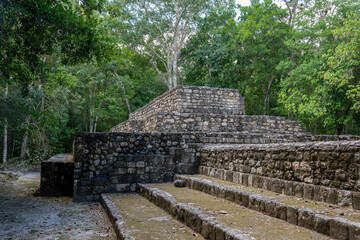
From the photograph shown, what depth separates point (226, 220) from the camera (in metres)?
3.34

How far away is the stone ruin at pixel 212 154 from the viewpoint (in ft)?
11.3

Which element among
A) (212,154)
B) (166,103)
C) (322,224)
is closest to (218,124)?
(166,103)

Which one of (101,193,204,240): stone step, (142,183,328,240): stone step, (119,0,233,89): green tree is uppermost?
(119,0,233,89): green tree

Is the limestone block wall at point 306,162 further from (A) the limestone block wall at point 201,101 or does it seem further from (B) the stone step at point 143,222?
(A) the limestone block wall at point 201,101

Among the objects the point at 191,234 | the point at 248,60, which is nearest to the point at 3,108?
the point at 191,234

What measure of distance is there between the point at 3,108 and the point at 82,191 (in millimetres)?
3278

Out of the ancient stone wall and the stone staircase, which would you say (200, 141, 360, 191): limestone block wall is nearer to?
the stone staircase

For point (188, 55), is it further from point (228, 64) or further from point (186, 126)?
point (186, 126)

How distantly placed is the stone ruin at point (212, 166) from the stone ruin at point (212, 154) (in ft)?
0.05

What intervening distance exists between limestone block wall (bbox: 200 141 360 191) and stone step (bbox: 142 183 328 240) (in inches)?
31.9

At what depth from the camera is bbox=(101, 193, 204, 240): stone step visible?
3.44 metres

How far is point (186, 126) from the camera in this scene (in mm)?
10289

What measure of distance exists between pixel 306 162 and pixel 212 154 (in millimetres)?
3222

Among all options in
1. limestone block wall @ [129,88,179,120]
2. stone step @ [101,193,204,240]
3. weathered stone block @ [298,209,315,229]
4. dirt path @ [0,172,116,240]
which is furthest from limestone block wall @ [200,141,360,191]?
limestone block wall @ [129,88,179,120]
